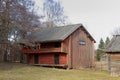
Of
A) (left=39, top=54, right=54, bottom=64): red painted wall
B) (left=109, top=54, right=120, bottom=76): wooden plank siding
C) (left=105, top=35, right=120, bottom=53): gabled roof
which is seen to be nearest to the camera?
(left=105, top=35, right=120, bottom=53): gabled roof

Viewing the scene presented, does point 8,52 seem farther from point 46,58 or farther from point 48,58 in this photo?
point 48,58

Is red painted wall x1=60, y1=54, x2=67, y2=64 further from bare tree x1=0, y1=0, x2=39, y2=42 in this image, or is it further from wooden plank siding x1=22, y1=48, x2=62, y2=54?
bare tree x1=0, y1=0, x2=39, y2=42

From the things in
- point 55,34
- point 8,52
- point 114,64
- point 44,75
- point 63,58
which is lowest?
point 44,75

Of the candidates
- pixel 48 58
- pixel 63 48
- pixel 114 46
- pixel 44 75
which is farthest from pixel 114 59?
pixel 48 58

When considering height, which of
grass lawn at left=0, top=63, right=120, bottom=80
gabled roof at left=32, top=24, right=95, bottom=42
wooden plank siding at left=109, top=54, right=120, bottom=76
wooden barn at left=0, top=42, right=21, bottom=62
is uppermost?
gabled roof at left=32, top=24, right=95, bottom=42

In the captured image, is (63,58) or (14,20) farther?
(63,58)

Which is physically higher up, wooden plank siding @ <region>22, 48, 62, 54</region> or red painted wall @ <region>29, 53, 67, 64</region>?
wooden plank siding @ <region>22, 48, 62, 54</region>

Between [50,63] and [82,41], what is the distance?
7.02 meters

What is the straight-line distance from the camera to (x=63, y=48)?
42.0 m

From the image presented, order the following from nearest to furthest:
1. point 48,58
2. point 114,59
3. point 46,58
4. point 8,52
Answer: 1. point 114,59
2. point 48,58
3. point 46,58
4. point 8,52

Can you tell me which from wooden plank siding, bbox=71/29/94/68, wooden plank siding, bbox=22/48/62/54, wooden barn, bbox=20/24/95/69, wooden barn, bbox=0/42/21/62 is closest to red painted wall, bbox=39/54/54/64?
wooden barn, bbox=20/24/95/69

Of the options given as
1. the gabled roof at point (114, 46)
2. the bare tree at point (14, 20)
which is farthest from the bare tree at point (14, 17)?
the gabled roof at point (114, 46)

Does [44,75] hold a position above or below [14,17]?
below

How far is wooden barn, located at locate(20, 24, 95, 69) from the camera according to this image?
140ft
